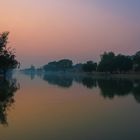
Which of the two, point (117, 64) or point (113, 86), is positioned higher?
point (117, 64)

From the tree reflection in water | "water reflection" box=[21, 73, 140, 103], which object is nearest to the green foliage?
"water reflection" box=[21, 73, 140, 103]

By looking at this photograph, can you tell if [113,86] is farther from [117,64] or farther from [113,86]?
[117,64]

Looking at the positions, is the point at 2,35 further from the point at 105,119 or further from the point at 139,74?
the point at 139,74

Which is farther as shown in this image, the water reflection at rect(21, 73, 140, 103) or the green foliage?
the green foliage

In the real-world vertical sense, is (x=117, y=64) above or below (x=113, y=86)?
above

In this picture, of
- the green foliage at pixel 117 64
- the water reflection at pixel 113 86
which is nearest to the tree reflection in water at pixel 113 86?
the water reflection at pixel 113 86

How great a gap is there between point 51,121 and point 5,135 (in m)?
3.98

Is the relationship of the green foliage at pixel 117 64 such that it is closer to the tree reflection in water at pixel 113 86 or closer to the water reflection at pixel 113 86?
the water reflection at pixel 113 86

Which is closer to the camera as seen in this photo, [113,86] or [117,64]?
[113,86]

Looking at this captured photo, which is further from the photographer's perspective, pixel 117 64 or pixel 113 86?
pixel 117 64

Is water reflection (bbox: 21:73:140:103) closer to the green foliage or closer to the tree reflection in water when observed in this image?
the tree reflection in water

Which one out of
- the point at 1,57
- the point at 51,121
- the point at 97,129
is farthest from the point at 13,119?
the point at 1,57

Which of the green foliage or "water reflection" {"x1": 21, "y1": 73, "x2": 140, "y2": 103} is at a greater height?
the green foliage

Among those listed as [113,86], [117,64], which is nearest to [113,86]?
[113,86]
